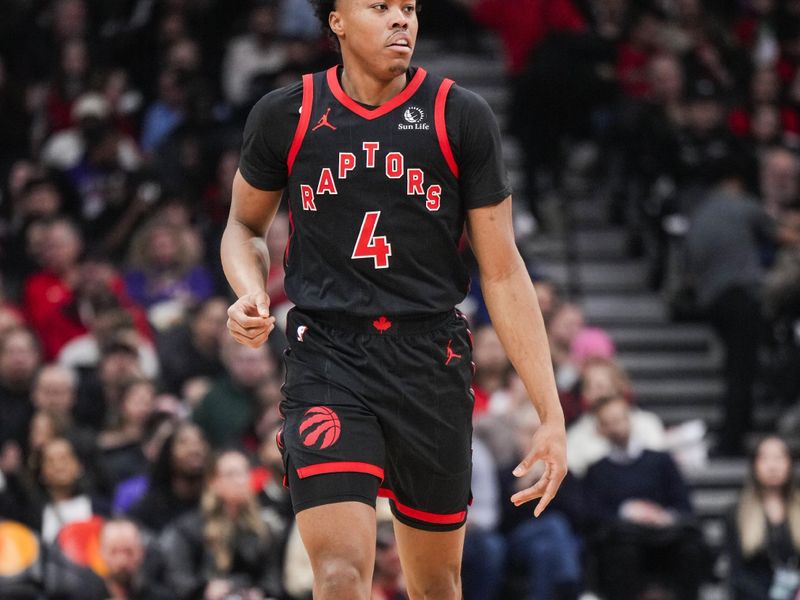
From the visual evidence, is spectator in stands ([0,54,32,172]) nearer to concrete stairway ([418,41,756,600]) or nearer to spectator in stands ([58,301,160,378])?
spectator in stands ([58,301,160,378])

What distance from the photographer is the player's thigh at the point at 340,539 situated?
4676mm

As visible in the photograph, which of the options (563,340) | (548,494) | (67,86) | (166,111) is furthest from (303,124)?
(67,86)

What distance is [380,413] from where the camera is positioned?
491cm

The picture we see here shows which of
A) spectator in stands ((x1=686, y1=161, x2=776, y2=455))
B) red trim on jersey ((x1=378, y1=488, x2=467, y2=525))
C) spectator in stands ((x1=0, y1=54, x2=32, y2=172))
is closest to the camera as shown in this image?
red trim on jersey ((x1=378, y1=488, x2=467, y2=525))

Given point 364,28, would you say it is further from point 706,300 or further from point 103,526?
point 706,300

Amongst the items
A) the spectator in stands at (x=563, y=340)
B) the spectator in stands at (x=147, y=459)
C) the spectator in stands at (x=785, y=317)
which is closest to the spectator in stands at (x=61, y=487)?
the spectator in stands at (x=147, y=459)

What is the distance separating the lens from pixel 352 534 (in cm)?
471

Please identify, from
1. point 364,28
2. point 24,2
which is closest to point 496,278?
point 364,28

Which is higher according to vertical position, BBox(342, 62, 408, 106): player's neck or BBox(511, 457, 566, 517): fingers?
BBox(342, 62, 408, 106): player's neck

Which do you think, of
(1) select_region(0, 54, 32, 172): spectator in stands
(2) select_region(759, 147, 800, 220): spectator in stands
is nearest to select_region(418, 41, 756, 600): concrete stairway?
(2) select_region(759, 147, 800, 220): spectator in stands

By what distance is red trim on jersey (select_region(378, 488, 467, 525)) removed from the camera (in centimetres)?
510

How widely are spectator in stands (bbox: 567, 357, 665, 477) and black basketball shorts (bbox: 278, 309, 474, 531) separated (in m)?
5.27

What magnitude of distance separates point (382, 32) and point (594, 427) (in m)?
5.97

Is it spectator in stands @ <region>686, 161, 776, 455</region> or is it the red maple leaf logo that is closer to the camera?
the red maple leaf logo
